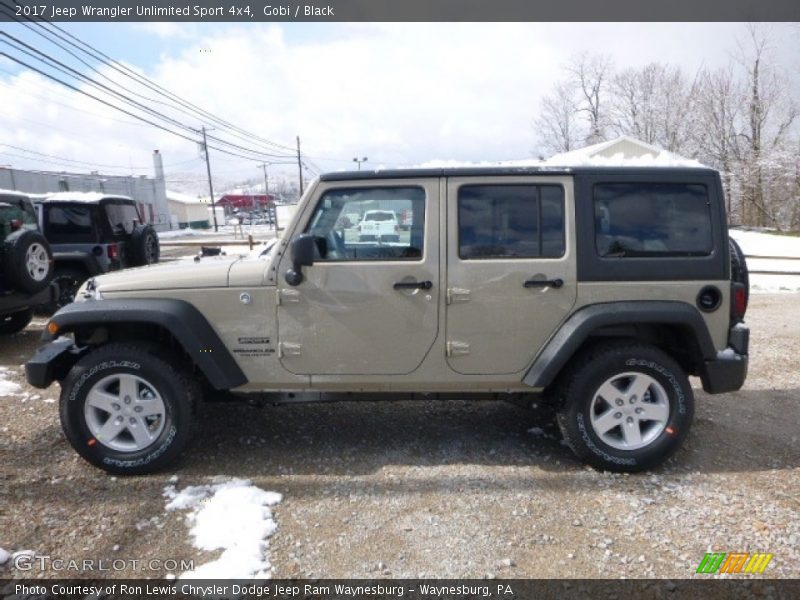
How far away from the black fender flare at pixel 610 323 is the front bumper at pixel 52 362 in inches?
115

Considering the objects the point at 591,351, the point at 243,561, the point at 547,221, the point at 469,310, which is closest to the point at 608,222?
the point at 547,221

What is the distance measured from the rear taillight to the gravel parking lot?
0.99 m

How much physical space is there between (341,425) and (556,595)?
2046 mm

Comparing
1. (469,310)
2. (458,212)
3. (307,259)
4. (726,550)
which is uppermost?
(458,212)

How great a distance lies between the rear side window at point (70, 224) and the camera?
828 cm

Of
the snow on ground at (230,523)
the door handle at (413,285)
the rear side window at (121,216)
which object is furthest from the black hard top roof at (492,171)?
the rear side window at (121,216)

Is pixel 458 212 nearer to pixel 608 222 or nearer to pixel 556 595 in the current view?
pixel 608 222

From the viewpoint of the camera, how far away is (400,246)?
10.4 feet

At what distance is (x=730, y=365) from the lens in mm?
3154

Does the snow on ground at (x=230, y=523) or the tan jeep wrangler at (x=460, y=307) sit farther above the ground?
the tan jeep wrangler at (x=460, y=307)

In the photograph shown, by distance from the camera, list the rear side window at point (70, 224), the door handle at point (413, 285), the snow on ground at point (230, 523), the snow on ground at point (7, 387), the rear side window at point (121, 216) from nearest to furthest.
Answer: the snow on ground at point (230, 523) < the door handle at point (413, 285) < the snow on ground at point (7, 387) < the rear side window at point (70, 224) < the rear side window at point (121, 216)

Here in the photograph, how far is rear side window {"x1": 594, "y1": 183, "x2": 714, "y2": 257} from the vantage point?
314 centimetres

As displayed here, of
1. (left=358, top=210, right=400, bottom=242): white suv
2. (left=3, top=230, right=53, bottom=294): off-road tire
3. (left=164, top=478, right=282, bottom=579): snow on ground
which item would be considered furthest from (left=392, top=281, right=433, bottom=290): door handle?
(left=3, top=230, right=53, bottom=294): off-road tire

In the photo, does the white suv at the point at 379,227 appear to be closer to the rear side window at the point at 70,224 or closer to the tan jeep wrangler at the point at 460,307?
the tan jeep wrangler at the point at 460,307
